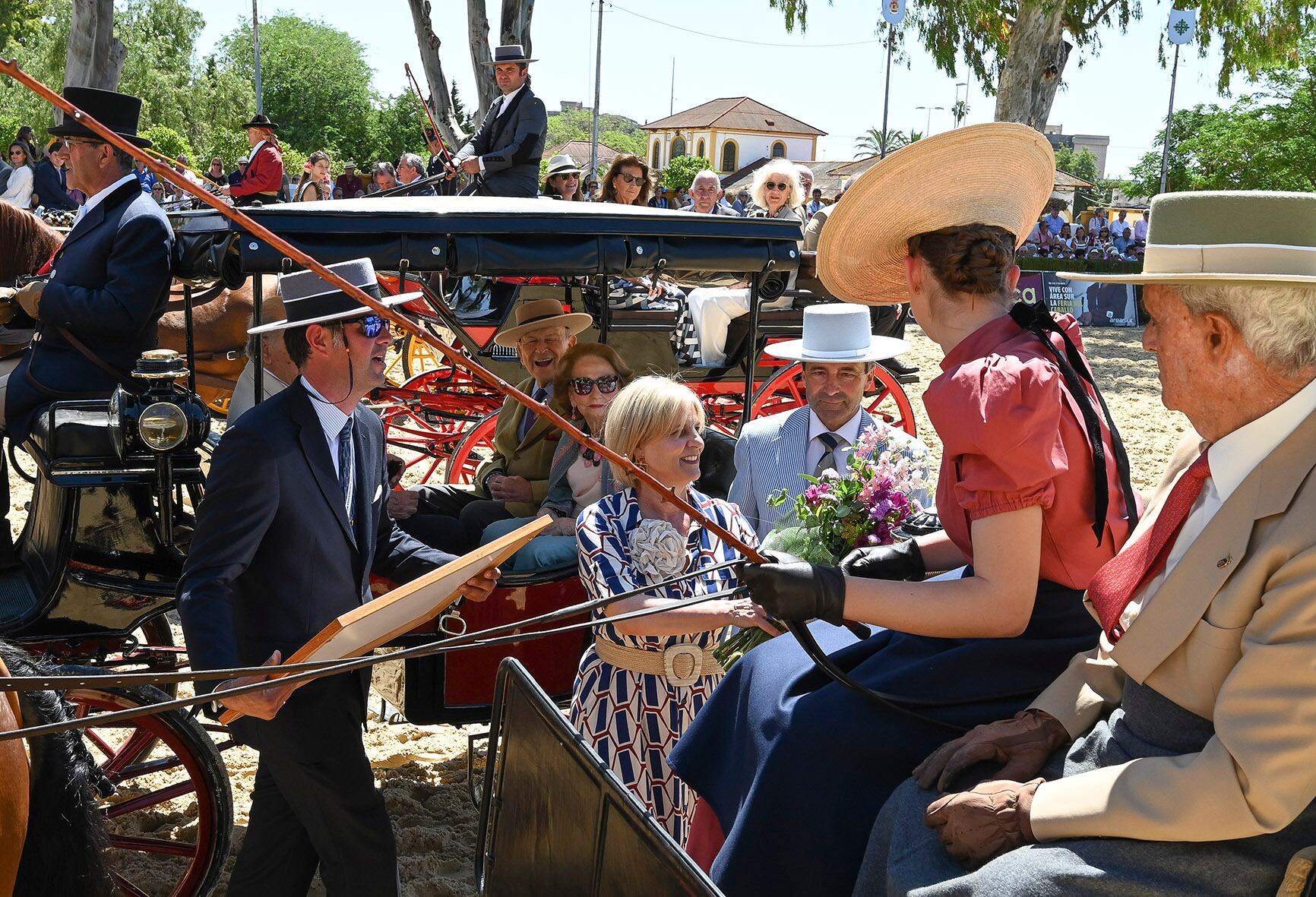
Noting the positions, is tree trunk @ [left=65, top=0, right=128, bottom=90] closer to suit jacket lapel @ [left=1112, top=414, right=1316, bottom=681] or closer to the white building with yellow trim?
suit jacket lapel @ [left=1112, top=414, right=1316, bottom=681]

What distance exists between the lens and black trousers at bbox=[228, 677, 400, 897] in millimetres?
2785

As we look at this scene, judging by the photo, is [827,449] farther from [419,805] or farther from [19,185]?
[19,185]

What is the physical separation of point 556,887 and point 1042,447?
44.1 inches

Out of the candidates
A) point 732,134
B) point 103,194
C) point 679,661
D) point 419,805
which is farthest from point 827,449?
point 732,134

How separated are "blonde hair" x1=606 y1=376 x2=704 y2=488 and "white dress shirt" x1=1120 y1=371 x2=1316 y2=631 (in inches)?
62.5

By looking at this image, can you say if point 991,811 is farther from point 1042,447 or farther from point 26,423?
point 26,423

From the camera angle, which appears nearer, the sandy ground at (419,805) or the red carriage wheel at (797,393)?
the sandy ground at (419,805)

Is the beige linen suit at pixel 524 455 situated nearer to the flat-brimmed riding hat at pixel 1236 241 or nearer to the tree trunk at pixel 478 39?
the flat-brimmed riding hat at pixel 1236 241

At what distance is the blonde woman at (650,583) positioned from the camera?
3092 millimetres

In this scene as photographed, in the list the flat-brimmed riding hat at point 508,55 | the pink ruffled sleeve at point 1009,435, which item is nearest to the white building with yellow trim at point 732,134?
the flat-brimmed riding hat at point 508,55

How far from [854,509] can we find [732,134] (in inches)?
3572

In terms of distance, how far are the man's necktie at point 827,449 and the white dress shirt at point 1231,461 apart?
222 cm

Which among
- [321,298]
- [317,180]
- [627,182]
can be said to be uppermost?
[317,180]

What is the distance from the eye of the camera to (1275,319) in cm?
158
